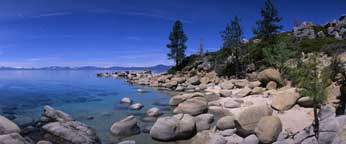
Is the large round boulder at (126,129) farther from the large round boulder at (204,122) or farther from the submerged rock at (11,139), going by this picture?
the submerged rock at (11,139)

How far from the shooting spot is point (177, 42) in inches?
2504

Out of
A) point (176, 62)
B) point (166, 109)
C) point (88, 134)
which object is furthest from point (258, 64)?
point (88, 134)

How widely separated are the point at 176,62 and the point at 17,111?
152 feet

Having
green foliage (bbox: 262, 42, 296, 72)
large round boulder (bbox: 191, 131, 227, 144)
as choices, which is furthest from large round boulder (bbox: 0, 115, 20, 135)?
green foliage (bbox: 262, 42, 296, 72)

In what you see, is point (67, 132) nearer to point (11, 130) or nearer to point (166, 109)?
point (11, 130)

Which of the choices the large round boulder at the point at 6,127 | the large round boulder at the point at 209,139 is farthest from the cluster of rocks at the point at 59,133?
the large round boulder at the point at 209,139

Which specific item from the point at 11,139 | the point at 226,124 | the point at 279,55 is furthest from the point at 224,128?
the point at 279,55

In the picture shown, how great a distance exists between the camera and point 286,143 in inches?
394

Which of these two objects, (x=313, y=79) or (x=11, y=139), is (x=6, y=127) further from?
(x=313, y=79)

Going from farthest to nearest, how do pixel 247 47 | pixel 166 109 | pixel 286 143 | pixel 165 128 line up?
pixel 247 47, pixel 166 109, pixel 165 128, pixel 286 143

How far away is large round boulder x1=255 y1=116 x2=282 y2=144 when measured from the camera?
11203mm

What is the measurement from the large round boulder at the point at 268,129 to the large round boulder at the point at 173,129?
11.2 feet

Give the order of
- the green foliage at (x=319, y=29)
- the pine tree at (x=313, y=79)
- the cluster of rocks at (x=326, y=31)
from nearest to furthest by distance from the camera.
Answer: the pine tree at (x=313, y=79) → the cluster of rocks at (x=326, y=31) → the green foliage at (x=319, y=29)

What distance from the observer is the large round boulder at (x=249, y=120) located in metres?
12.3
